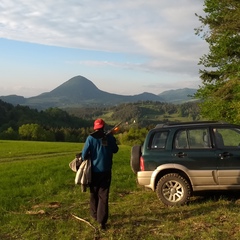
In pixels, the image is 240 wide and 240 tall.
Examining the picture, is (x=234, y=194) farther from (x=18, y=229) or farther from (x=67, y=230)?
(x=18, y=229)

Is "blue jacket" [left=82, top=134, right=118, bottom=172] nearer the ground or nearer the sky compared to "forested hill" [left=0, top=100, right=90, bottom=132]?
nearer the ground

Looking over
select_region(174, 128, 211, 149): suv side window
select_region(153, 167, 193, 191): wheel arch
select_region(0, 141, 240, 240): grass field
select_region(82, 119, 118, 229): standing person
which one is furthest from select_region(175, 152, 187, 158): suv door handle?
select_region(82, 119, 118, 229): standing person

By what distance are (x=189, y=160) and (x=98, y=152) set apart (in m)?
2.33

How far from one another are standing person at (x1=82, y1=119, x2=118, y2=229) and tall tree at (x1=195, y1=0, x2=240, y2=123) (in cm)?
1634

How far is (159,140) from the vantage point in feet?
26.0

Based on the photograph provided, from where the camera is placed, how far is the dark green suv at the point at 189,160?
7512 millimetres

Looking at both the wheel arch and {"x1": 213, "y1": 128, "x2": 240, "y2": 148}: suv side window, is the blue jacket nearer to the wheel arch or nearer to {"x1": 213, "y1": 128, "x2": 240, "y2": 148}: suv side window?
the wheel arch

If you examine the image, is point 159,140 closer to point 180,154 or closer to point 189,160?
point 180,154

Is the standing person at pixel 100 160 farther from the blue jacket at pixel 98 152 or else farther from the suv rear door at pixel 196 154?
the suv rear door at pixel 196 154

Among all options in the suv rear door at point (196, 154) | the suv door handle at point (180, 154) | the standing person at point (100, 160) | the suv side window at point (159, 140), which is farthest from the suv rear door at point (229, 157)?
the standing person at point (100, 160)

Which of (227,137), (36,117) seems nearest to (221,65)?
(227,137)

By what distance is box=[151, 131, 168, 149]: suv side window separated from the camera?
7883mm

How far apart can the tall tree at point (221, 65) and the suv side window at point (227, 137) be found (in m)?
14.0

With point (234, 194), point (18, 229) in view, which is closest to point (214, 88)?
point (234, 194)
